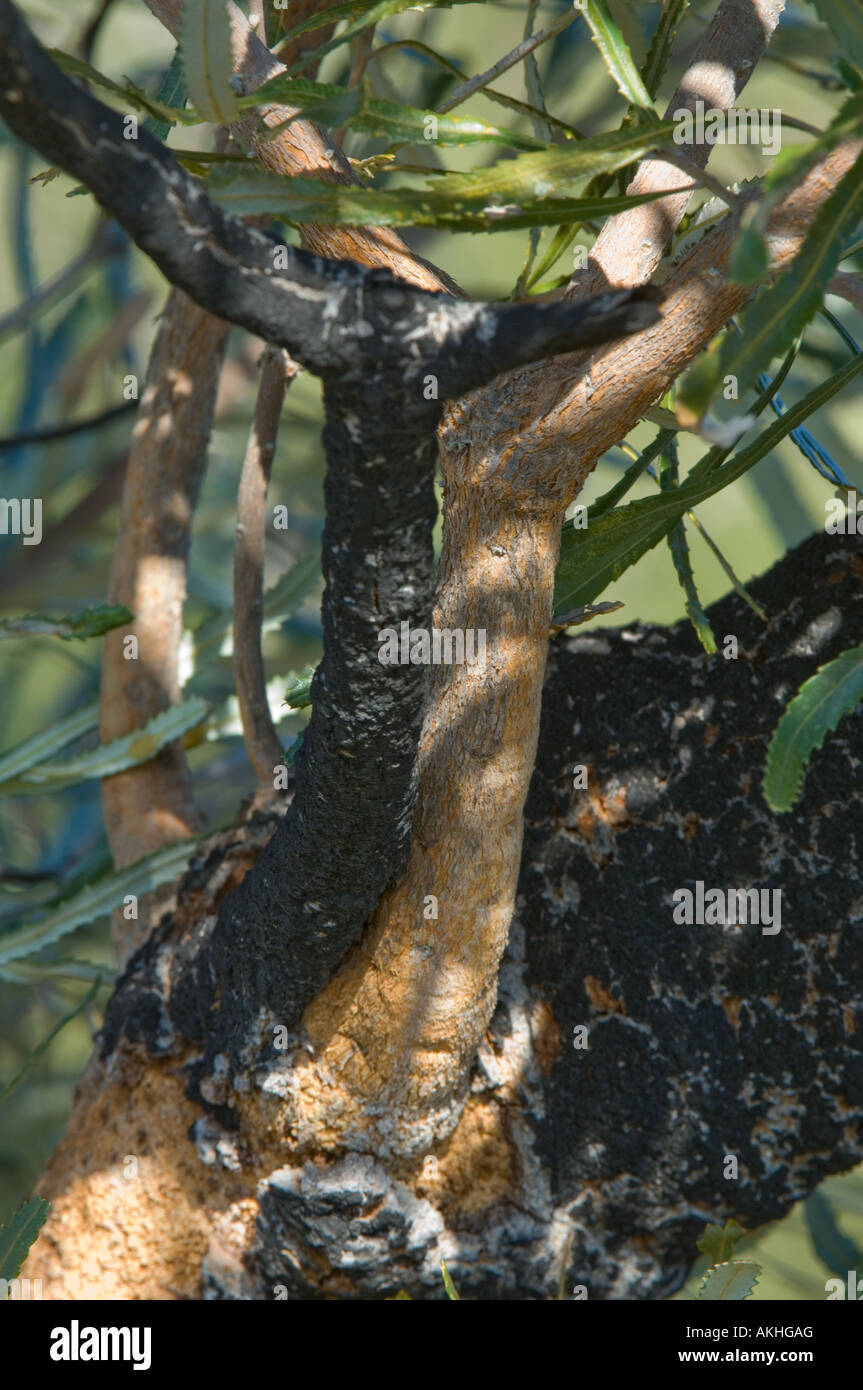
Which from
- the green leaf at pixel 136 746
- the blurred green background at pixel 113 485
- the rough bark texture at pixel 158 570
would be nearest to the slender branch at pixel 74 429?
the blurred green background at pixel 113 485

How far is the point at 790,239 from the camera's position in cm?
52

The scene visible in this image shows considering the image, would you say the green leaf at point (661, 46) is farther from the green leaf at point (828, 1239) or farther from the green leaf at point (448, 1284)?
the green leaf at point (828, 1239)

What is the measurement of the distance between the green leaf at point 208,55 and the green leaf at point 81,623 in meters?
0.39

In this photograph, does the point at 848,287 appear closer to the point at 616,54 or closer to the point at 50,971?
the point at 616,54

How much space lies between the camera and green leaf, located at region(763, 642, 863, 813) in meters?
0.53

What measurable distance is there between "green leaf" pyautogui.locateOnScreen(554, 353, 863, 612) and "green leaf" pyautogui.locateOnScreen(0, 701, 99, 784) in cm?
54

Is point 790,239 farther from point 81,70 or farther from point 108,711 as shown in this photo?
point 108,711

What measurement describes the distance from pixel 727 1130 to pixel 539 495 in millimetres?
376

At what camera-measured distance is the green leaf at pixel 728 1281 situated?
626 millimetres

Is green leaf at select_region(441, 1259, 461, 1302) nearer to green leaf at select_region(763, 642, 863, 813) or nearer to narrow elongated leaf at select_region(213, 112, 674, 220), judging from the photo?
green leaf at select_region(763, 642, 863, 813)

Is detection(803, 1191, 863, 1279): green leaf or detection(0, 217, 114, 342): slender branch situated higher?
detection(0, 217, 114, 342): slender branch

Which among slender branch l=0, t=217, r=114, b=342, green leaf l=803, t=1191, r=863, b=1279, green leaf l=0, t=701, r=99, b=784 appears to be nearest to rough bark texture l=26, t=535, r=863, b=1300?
green leaf l=0, t=701, r=99, b=784

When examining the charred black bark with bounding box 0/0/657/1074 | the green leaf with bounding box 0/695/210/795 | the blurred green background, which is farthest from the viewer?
the blurred green background

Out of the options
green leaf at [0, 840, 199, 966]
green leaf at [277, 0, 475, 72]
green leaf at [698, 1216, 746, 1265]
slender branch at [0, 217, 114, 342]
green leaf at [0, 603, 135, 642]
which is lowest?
green leaf at [698, 1216, 746, 1265]
